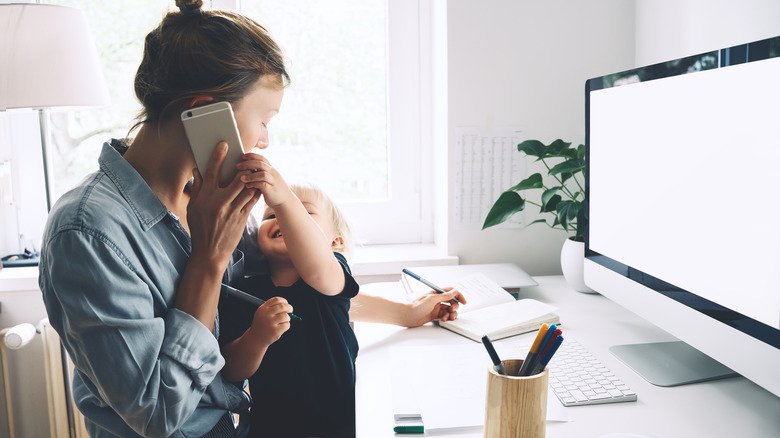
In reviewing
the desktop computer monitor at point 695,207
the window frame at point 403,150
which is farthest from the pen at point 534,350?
the window frame at point 403,150

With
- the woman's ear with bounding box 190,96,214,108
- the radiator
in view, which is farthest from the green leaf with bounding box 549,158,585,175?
the radiator

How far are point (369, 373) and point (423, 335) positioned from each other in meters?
0.20

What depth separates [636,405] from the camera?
795 mm

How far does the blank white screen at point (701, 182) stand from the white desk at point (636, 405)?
15 cm

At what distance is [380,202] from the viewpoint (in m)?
1.93

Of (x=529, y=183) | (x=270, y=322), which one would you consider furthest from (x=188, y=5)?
(x=529, y=183)

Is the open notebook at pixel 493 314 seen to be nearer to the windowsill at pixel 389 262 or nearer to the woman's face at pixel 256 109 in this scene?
the windowsill at pixel 389 262

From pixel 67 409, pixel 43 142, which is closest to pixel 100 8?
pixel 43 142

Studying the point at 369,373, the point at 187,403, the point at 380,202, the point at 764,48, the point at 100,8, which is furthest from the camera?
the point at 380,202

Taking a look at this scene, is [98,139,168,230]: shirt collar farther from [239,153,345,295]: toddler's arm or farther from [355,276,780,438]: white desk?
[355,276,780,438]: white desk

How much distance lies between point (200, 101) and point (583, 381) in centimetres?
70

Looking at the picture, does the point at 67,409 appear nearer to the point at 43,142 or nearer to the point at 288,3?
the point at 43,142

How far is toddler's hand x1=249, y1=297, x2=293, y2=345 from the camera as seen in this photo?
35.0 inches

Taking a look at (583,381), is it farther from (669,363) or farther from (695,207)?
(695,207)
